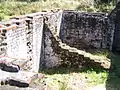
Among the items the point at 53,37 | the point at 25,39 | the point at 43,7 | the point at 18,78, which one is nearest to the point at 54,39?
the point at 53,37

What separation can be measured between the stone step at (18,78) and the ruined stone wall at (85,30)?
37.6ft

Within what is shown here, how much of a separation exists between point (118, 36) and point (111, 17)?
1.05 m

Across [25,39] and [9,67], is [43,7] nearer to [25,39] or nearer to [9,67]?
[25,39]

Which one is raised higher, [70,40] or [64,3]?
[64,3]

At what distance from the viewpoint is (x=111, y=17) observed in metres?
15.2

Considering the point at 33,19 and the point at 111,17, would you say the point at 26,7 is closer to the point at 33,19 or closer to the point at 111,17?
the point at 111,17

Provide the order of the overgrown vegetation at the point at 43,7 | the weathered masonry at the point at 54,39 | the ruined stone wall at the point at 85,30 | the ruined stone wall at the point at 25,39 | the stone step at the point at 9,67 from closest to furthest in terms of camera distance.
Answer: the stone step at the point at 9,67 < the weathered masonry at the point at 54,39 < the ruined stone wall at the point at 25,39 < the ruined stone wall at the point at 85,30 < the overgrown vegetation at the point at 43,7

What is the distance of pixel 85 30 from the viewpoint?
51.1 ft

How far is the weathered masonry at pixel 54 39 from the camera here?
834 centimetres

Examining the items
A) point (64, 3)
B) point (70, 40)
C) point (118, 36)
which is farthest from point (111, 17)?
point (64, 3)

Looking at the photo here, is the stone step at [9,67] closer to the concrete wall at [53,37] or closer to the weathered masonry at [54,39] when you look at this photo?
the weathered masonry at [54,39]

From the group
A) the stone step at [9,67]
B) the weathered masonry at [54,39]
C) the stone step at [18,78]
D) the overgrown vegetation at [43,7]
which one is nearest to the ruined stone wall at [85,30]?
the weathered masonry at [54,39]

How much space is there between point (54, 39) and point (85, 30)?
3.54 m

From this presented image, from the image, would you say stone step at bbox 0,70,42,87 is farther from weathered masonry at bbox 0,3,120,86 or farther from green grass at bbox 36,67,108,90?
green grass at bbox 36,67,108,90
